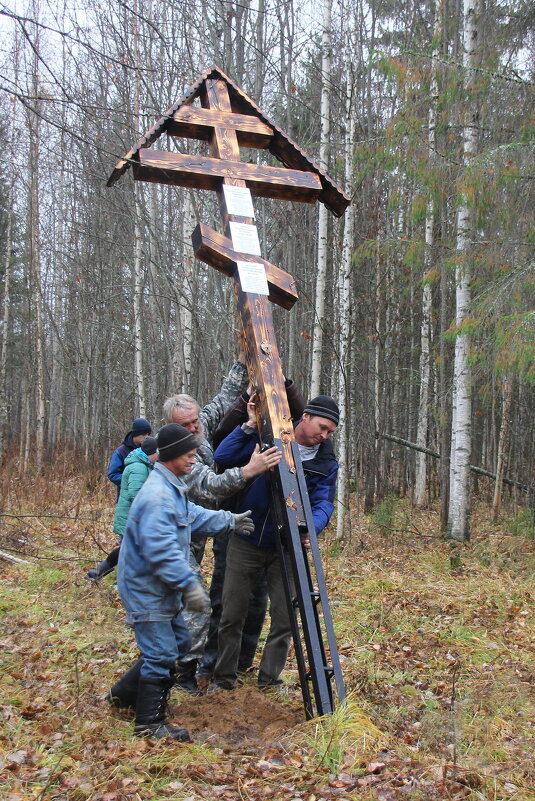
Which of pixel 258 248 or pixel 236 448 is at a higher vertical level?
pixel 258 248

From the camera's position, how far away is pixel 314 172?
498 centimetres

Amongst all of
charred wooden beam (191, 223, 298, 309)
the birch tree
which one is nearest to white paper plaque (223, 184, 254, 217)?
charred wooden beam (191, 223, 298, 309)

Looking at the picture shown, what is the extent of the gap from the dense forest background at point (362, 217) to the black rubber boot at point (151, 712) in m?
3.34

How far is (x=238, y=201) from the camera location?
4582mm

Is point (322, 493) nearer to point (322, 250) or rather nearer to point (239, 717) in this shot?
point (239, 717)

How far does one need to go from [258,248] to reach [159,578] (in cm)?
227

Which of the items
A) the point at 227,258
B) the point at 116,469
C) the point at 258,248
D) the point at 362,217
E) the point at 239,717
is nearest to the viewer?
the point at 239,717

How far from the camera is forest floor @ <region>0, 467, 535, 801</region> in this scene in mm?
3334

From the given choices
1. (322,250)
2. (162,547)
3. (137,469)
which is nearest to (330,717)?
(162,547)

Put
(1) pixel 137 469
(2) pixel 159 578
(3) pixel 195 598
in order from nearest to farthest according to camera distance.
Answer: (3) pixel 195 598
(2) pixel 159 578
(1) pixel 137 469

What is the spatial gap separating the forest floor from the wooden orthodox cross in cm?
44

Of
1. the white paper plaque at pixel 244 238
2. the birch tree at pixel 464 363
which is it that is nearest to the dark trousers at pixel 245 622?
the white paper plaque at pixel 244 238

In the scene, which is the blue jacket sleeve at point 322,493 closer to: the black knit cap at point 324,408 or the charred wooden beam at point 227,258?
the black knit cap at point 324,408

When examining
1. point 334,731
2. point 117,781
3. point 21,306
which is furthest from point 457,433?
point 21,306
